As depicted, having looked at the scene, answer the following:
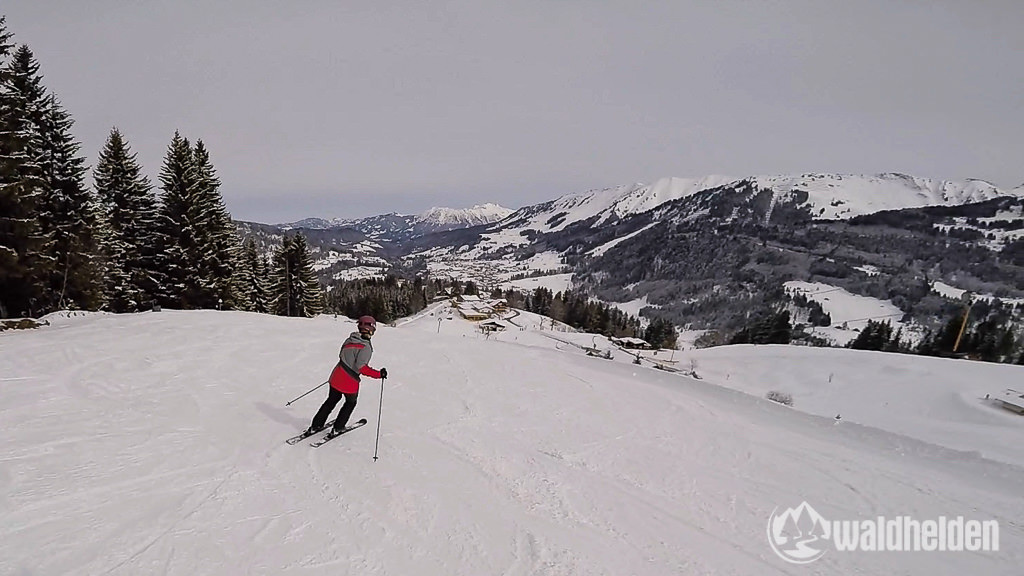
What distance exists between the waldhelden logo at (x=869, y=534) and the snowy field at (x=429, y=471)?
0.18 m

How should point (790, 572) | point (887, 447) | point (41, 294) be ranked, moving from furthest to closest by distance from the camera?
point (41, 294)
point (887, 447)
point (790, 572)

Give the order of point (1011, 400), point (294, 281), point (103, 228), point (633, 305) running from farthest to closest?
point (633, 305) → point (294, 281) → point (103, 228) → point (1011, 400)

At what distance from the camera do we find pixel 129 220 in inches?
968

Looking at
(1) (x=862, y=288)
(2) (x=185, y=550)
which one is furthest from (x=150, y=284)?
(1) (x=862, y=288)

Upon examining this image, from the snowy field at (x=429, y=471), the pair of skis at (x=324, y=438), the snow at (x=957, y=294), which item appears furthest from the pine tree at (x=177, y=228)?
the snow at (x=957, y=294)

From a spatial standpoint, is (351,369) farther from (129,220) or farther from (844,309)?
(844,309)

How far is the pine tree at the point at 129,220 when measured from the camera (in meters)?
23.9

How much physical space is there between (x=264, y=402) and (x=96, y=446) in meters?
2.76

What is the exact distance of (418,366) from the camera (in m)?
12.8

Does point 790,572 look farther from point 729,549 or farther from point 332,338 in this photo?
point 332,338

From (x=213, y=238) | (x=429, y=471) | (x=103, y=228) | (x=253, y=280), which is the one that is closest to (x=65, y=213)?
(x=103, y=228)

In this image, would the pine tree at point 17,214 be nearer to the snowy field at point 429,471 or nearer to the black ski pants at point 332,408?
the snowy field at point 429,471

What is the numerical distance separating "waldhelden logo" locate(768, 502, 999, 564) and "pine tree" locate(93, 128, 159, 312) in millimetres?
31099

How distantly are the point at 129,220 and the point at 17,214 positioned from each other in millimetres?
10893
